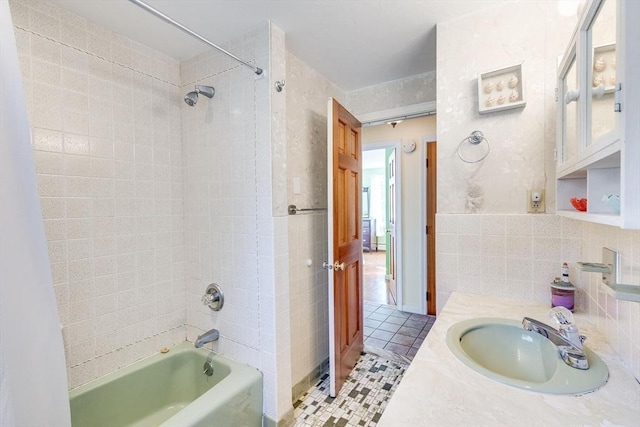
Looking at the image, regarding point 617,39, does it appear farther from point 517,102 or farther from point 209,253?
point 209,253

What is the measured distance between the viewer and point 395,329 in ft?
9.75

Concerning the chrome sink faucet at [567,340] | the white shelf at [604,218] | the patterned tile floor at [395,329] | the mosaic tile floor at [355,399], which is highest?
the white shelf at [604,218]

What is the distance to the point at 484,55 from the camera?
1.51 meters

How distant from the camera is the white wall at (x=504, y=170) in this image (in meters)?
1.37

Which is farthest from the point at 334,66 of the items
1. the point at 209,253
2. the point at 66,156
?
the point at 66,156

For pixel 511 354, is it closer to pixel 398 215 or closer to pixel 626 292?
pixel 626 292

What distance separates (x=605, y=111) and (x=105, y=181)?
2.14 metres

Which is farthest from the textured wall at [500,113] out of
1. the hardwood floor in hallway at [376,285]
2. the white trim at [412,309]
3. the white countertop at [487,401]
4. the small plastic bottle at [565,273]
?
the hardwood floor in hallway at [376,285]

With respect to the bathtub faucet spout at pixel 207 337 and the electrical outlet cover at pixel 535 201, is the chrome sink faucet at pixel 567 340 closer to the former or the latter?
the electrical outlet cover at pixel 535 201

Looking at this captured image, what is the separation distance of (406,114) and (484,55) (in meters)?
0.81

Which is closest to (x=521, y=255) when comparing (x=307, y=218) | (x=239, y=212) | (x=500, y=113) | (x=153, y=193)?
(x=500, y=113)

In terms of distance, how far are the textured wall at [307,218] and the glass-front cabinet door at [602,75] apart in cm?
145

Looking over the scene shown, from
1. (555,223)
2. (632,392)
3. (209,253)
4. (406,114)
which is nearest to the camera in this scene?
(632,392)

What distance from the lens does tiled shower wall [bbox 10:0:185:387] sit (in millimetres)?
1407
